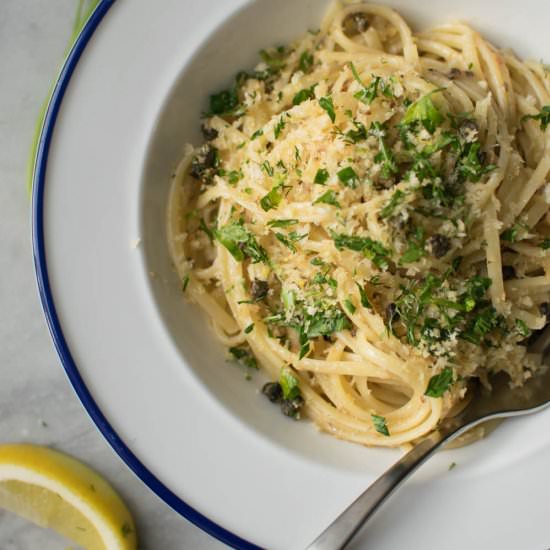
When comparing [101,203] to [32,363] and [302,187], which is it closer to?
[302,187]

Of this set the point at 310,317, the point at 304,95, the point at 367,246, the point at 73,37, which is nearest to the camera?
the point at 367,246

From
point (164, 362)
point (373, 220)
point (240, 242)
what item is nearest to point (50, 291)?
point (164, 362)

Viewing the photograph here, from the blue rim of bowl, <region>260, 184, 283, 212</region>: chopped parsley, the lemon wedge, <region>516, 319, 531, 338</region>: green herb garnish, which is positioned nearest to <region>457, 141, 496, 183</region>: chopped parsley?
<region>516, 319, 531, 338</region>: green herb garnish

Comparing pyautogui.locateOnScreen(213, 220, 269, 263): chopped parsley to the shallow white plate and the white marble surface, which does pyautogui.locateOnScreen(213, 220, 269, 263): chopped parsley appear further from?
the white marble surface

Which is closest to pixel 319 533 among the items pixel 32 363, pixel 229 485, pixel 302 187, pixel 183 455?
Answer: pixel 229 485

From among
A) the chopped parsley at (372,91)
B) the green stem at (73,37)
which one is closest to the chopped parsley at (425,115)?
the chopped parsley at (372,91)

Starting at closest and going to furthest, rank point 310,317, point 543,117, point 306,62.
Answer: point 310,317
point 543,117
point 306,62

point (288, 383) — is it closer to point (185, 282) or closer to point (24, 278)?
point (185, 282)
